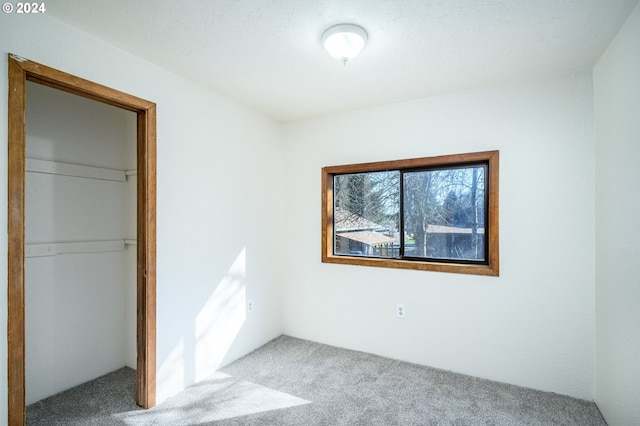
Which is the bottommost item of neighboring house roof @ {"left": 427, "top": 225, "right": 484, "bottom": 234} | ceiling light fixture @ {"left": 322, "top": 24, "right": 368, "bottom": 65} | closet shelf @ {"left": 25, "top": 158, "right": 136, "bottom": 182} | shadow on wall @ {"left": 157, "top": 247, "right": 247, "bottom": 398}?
shadow on wall @ {"left": 157, "top": 247, "right": 247, "bottom": 398}

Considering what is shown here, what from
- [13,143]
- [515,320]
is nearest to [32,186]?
[13,143]

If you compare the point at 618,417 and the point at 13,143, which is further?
the point at 618,417

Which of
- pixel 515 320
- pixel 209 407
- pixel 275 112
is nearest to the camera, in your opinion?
pixel 209 407

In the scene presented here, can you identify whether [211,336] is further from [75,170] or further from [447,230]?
[447,230]

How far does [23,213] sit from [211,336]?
1.64m

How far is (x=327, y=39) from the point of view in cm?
189

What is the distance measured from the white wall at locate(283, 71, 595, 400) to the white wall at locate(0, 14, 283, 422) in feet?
2.77

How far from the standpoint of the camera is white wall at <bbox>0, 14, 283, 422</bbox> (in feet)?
6.00

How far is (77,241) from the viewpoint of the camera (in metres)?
2.61

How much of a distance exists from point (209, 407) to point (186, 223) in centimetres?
134

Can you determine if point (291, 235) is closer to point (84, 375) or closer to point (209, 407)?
point (209, 407)

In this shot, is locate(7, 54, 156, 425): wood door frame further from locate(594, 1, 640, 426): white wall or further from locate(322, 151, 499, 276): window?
locate(594, 1, 640, 426): white wall

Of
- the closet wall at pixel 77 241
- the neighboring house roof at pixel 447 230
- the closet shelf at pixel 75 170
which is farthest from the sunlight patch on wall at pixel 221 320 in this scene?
the neighboring house roof at pixel 447 230

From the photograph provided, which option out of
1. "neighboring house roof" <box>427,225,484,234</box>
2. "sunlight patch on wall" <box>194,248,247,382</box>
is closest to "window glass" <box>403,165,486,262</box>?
"neighboring house roof" <box>427,225,484,234</box>
